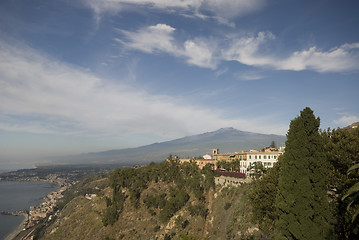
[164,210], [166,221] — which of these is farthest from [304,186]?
[164,210]

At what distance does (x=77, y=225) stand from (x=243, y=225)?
49127mm

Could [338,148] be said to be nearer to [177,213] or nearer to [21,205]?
[177,213]

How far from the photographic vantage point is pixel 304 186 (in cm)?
2056

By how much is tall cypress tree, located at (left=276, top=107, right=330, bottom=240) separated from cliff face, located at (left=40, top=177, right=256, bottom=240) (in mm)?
11456

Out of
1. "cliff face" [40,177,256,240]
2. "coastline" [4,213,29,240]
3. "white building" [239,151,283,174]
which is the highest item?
"white building" [239,151,283,174]

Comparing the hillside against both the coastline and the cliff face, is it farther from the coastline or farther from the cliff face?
the coastline

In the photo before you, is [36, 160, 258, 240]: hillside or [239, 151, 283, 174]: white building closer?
[36, 160, 258, 240]: hillside

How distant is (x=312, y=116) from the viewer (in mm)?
23125

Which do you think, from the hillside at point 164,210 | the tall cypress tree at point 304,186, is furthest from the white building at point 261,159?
the tall cypress tree at point 304,186

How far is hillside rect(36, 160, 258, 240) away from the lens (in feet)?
139

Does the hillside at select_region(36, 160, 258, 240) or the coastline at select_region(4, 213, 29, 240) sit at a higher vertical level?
the hillside at select_region(36, 160, 258, 240)

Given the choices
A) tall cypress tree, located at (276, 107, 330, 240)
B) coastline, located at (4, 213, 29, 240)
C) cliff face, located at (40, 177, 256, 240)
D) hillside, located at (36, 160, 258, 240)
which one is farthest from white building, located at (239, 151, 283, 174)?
coastline, located at (4, 213, 29, 240)

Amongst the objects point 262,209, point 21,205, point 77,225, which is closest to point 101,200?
point 77,225

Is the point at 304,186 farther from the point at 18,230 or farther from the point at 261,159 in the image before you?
the point at 18,230
